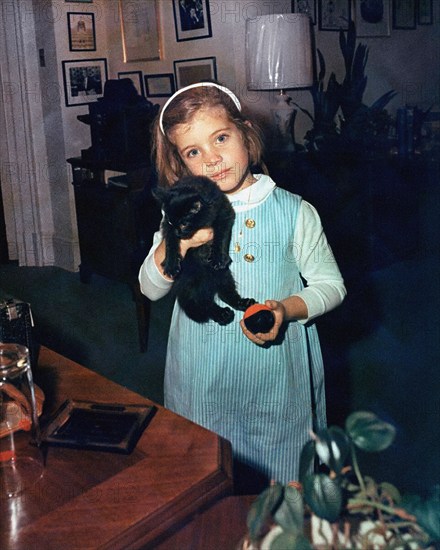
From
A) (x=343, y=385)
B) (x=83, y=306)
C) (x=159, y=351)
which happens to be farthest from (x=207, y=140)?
(x=83, y=306)

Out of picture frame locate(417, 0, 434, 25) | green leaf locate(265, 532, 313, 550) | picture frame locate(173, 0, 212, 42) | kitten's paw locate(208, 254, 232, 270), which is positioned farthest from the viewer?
picture frame locate(417, 0, 434, 25)

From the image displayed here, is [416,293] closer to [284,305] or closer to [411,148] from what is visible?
[411,148]

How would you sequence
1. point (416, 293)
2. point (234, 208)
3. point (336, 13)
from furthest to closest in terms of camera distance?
point (336, 13) < point (416, 293) < point (234, 208)

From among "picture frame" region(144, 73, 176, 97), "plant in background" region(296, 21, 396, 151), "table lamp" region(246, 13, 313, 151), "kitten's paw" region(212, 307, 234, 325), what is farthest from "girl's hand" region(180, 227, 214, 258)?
"picture frame" region(144, 73, 176, 97)

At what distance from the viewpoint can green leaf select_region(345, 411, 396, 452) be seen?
39 centimetres

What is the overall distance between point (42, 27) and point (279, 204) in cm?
272

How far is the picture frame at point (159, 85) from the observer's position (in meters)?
3.25

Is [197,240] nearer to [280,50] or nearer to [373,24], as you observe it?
[280,50]

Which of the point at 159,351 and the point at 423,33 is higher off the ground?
the point at 423,33

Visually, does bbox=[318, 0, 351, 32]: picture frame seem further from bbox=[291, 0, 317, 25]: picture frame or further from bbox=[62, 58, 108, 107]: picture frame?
bbox=[62, 58, 108, 107]: picture frame

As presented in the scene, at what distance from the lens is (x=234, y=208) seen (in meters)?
1.13

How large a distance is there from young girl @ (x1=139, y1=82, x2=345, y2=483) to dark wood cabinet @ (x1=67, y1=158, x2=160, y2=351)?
143 centimetres

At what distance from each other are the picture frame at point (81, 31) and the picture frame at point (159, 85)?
38 centimetres

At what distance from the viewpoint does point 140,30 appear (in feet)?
10.9
